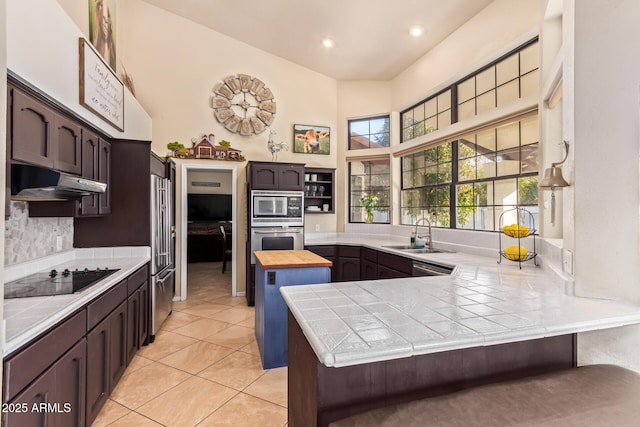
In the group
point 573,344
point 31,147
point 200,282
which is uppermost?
point 31,147

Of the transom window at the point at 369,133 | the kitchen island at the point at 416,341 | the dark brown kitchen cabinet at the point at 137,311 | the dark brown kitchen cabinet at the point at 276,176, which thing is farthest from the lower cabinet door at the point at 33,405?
the transom window at the point at 369,133

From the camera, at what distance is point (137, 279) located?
108 inches

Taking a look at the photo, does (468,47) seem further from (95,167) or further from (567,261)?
(95,167)

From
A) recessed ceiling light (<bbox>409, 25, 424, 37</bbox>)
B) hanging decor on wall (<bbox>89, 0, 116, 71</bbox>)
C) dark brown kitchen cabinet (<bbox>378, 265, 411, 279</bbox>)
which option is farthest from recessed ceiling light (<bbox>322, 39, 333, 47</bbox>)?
dark brown kitchen cabinet (<bbox>378, 265, 411, 279</bbox>)

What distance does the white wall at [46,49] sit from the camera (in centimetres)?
165

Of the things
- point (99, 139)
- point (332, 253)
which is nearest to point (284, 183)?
point (332, 253)

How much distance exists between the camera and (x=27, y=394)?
123cm

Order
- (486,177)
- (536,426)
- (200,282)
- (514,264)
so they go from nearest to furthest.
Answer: (536,426), (514,264), (486,177), (200,282)

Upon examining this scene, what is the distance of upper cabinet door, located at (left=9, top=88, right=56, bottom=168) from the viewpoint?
1.59m

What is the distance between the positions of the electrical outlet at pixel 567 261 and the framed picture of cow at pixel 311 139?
3829mm

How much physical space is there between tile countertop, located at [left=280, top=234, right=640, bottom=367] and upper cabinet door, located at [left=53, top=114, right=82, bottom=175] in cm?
175

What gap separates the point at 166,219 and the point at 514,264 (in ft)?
11.5

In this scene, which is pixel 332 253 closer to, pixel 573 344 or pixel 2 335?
pixel 573 344

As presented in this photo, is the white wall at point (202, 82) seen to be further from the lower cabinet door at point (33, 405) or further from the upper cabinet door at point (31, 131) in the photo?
the lower cabinet door at point (33, 405)
